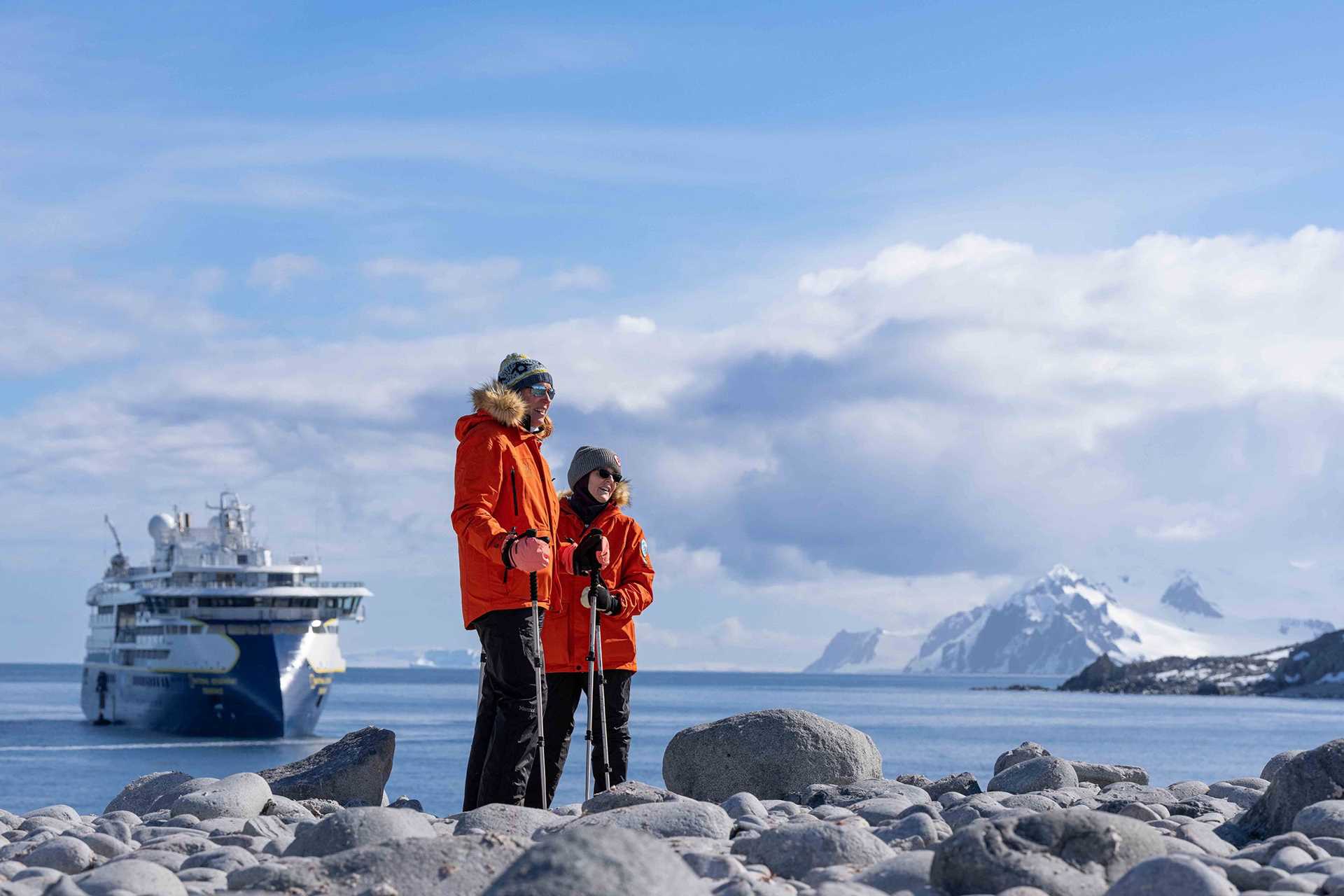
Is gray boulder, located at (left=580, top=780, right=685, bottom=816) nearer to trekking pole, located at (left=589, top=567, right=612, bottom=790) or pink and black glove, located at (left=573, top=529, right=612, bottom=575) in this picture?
trekking pole, located at (left=589, top=567, right=612, bottom=790)

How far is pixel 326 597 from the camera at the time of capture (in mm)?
59094

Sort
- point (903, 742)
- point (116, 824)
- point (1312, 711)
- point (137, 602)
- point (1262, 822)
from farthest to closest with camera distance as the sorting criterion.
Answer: point (1312, 711) < point (137, 602) < point (903, 742) < point (116, 824) < point (1262, 822)

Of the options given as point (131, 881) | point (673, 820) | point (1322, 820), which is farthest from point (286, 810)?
point (1322, 820)

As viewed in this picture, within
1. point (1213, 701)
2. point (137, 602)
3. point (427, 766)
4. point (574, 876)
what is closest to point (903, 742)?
point (427, 766)

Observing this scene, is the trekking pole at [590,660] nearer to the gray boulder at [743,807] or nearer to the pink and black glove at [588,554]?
the pink and black glove at [588,554]

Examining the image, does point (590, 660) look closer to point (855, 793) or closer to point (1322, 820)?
point (855, 793)

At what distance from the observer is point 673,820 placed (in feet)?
17.8

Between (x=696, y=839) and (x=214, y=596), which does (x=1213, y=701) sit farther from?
(x=696, y=839)

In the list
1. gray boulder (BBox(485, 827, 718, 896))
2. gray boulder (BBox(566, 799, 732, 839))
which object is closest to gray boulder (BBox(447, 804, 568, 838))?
gray boulder (BBox(566, 799, 732, 839))

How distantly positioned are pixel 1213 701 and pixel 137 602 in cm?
9577

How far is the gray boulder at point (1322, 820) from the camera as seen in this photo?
5.21m

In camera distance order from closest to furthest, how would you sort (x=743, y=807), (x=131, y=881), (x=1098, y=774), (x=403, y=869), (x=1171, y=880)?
(x=1171, y=880)
(x=403, y=869)
(x=131, y=881)
(x=743, y=807)
(x=1098, y=774)

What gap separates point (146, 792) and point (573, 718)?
333 centimetres

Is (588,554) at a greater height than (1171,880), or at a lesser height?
greater
